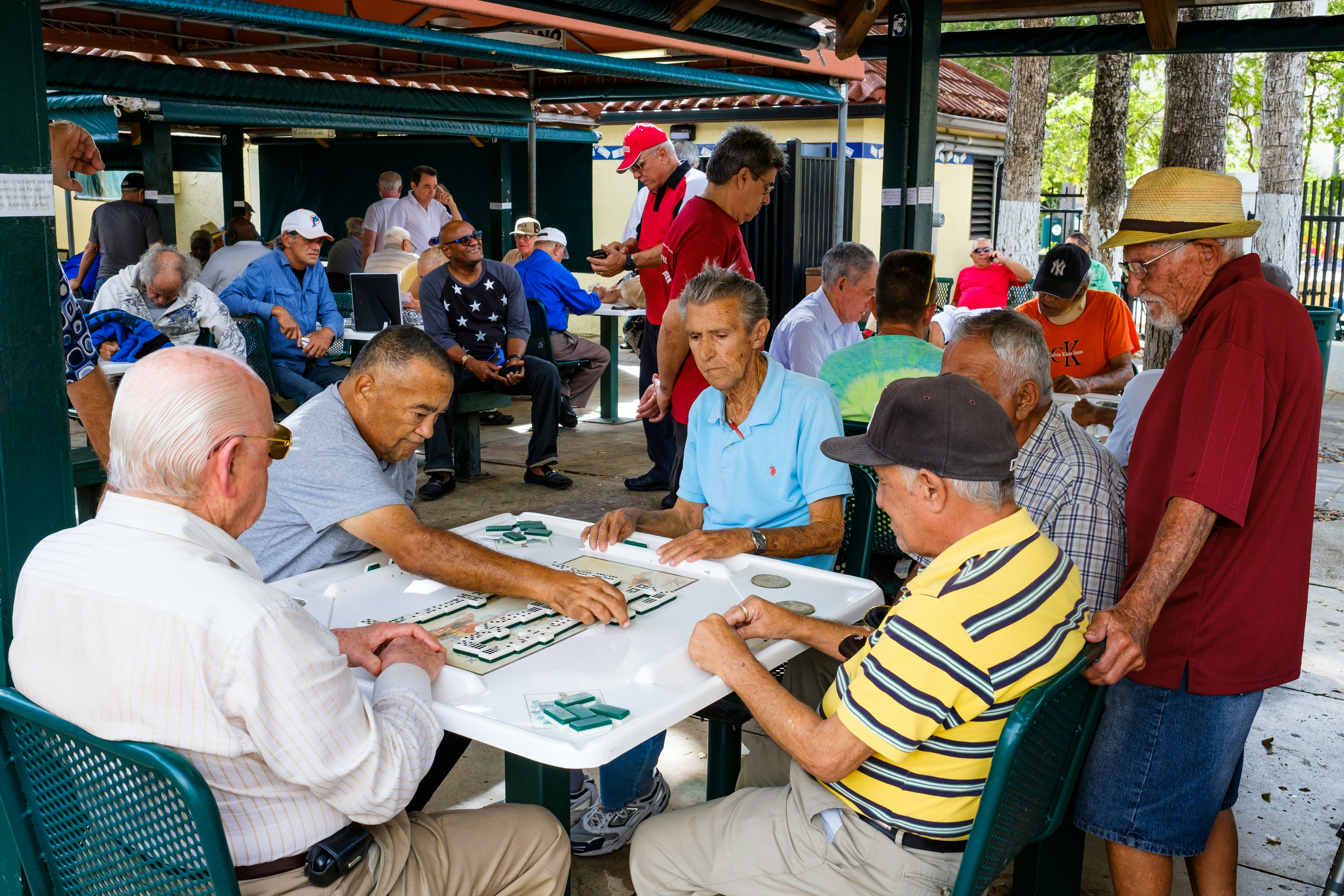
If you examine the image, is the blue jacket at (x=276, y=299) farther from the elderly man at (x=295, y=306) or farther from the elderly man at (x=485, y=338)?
the elderly man at (x=485, y=338)

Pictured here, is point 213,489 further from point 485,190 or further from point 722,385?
point 485,190

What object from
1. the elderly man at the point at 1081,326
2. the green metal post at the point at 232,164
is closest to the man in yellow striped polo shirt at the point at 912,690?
the elderly man at the point at 1081,326

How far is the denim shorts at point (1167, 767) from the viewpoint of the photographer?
2246 mm

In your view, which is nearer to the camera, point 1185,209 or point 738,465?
point 1185,209

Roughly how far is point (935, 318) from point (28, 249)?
17.6 ft

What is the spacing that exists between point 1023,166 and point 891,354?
11005mm

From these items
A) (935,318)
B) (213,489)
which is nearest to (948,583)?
(213,489)

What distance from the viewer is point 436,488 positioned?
21.6 ft

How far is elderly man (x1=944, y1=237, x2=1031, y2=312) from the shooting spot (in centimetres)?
998

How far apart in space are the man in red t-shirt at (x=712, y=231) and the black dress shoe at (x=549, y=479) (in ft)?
6.06

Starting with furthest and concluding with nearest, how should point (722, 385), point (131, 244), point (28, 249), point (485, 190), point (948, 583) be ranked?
point (485, 190) < point (131, 244) < point (722, 385) < point (28, 249) < point (948, 583)

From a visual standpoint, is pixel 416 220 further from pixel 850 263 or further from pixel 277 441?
pixel 277 441

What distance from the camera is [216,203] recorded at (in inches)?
876

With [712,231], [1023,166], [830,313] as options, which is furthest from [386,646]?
[1023,166]
